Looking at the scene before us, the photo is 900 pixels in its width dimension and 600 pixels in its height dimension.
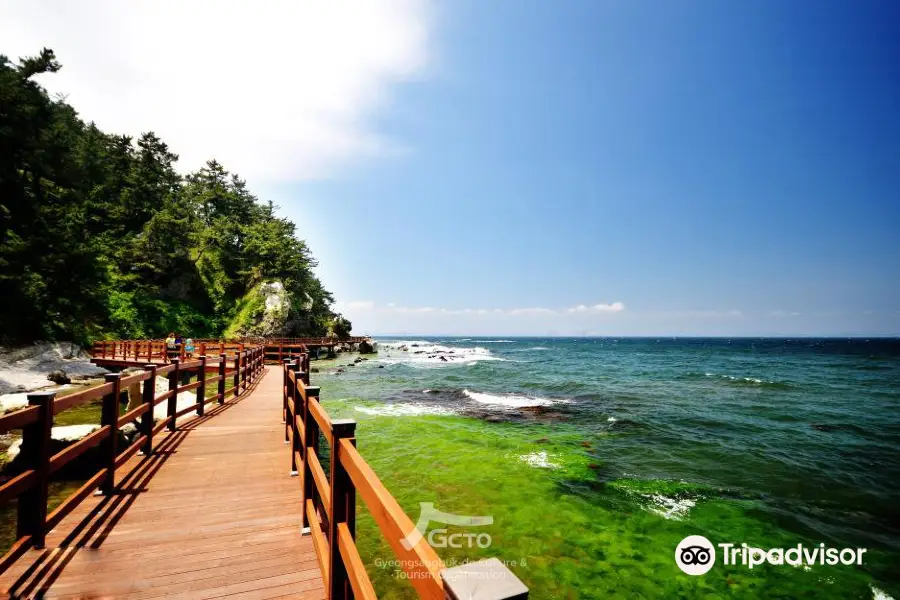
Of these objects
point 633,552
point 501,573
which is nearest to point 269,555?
point 501,573

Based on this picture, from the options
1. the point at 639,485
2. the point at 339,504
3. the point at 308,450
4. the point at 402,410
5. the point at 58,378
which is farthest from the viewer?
the point at 58,378

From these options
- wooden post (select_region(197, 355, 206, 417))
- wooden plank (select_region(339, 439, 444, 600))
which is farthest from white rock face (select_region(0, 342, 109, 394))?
wooden plank (select_region(339, 439, 444, 600))

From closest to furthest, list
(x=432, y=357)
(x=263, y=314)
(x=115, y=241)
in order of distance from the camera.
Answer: (x=115, y=241) < (x=263, y=314) < (x=432, y=357)

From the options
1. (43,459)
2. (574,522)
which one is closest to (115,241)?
(43,459)

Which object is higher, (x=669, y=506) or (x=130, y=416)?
(x=130, y=416)

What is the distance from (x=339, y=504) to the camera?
2820 millimetres

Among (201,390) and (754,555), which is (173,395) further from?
(754,555)

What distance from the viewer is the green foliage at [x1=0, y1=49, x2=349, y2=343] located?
2203 cm

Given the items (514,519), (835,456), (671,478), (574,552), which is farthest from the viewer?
(835,456)

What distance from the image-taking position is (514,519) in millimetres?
7594

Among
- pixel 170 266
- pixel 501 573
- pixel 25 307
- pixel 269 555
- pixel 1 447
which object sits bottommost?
pixel 1 447

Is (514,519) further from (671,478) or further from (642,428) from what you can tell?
(642,428)

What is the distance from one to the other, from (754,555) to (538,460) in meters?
5.13

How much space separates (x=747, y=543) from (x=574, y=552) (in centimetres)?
355
